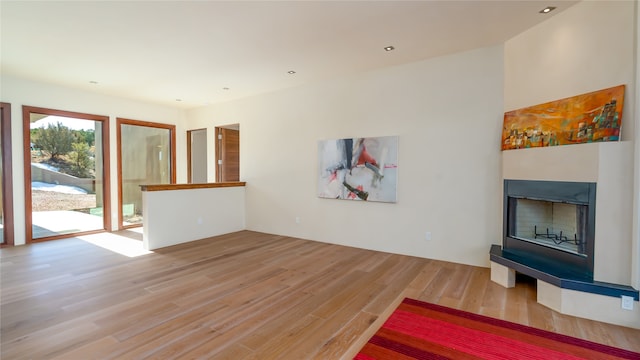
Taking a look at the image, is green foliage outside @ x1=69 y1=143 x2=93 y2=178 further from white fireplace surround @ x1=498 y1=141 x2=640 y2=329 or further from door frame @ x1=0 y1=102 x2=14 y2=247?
white fireplace surround @ x1=498 y1=141 x2=640 y2=329

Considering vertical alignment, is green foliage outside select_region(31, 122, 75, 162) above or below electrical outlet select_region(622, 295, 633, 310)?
above

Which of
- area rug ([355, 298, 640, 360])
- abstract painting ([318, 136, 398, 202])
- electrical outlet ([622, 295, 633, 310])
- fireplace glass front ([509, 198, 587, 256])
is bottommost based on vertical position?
area rug ([355, 298, 640, 360])

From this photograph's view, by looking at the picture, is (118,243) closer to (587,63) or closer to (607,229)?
(607,229)

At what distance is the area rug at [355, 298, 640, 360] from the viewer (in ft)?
6.31

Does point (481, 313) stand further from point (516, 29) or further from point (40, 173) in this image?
point (40, 173)

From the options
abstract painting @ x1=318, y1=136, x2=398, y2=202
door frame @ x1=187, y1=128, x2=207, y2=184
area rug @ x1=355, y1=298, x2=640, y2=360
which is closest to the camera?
area rug @ x1=355, y1=298, x2=640, y2=360

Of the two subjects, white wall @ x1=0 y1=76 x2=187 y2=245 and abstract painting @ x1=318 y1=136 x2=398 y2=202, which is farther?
white wall @ x1=0 y1=76 x2=187 y2=245

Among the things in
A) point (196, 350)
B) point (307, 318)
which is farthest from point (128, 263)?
point (307, 318)

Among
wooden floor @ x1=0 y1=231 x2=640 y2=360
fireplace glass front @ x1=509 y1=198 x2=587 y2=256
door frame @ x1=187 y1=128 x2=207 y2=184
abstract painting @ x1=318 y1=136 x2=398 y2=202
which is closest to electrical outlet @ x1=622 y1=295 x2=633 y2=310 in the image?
wooden floor @ x1=0 y1=231 x2=640 y2=360

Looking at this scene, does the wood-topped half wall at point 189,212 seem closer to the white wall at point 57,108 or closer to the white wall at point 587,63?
the white wall at point 57,108

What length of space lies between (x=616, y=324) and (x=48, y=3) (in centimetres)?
553

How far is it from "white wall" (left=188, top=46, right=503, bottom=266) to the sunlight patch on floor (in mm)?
2235

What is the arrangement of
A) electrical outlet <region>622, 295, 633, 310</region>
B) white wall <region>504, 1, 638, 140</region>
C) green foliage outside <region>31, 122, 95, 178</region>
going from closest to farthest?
electrical outlet <region>622, 295, 633, 310</region> < white wall <region>504, 1, 638, 140</region> < green foliage outside <region>31, 122, 95, 178</region>

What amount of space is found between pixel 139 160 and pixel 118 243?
7.22 ft
